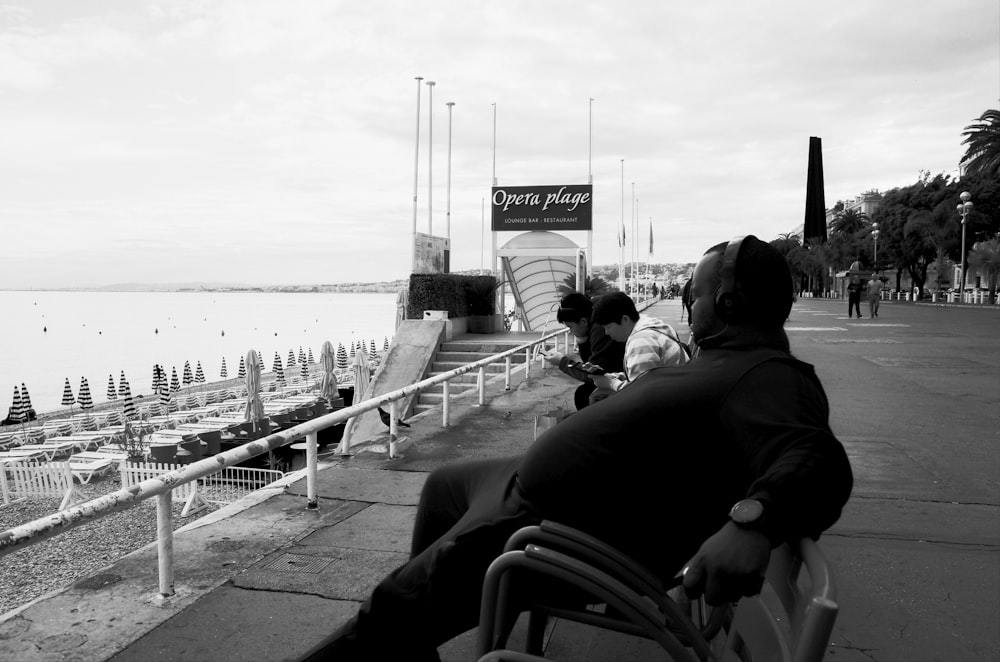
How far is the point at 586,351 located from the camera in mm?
5672

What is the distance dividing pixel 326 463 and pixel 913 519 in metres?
4.64

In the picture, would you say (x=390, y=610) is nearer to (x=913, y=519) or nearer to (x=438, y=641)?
(x=438, y=641)

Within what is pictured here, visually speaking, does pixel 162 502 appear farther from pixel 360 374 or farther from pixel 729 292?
pixel 360 374

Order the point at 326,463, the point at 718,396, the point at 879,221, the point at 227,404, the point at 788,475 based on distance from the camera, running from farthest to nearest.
Answer: the point at 879,221 → the point at 227,404 → the point at 326,463 → the point at 718,396 → the point at 788,475

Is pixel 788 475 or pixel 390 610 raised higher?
pixel 788 475

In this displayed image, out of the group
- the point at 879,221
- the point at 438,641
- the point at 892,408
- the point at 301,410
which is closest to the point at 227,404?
the point at 301,410

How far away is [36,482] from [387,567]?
1307 cm

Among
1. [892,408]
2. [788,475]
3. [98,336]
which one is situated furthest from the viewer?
[98,336]

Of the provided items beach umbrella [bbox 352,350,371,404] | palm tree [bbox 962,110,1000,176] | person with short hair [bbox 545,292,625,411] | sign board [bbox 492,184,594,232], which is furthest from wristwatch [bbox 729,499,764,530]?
palm tree [bbox 962,110,1000,176]

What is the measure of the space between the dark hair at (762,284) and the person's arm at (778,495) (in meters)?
0.31

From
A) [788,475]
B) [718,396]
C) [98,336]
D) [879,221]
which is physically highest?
[879,221]

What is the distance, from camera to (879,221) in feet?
197

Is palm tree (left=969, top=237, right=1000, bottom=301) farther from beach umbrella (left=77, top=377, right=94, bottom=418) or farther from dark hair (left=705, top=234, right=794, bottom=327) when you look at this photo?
dark hair (left=705, top=234, right=794, bottom=327)

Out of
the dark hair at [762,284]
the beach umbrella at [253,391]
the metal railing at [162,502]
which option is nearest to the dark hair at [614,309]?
the metal railing at [162,502]
